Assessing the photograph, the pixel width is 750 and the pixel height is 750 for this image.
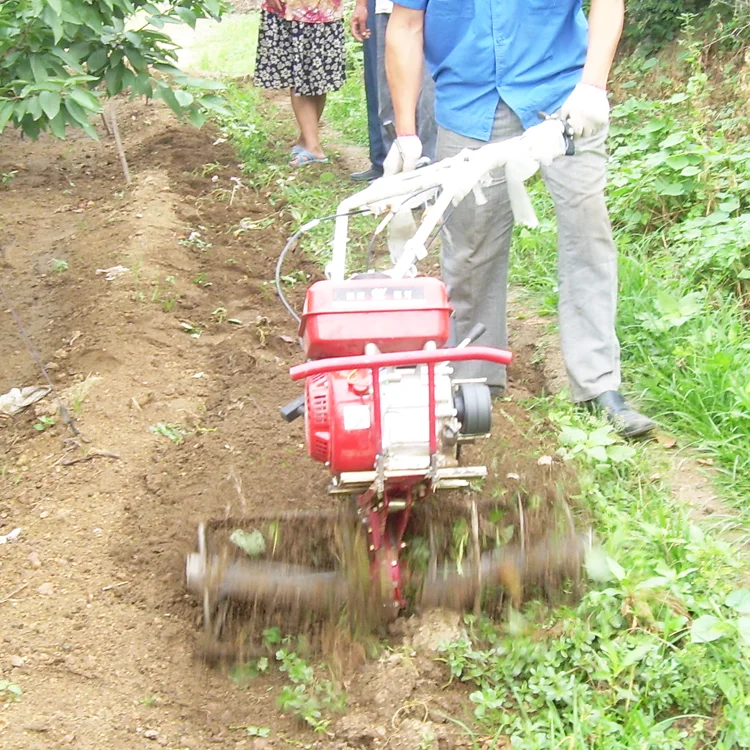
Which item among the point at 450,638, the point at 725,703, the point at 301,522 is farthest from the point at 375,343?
the point at 725,703

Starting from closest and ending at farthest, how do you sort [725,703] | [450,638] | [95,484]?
[725,703] → [450,638] → [95,484]

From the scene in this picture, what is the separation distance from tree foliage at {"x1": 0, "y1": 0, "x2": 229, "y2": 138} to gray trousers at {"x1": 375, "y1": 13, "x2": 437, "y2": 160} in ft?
3.89

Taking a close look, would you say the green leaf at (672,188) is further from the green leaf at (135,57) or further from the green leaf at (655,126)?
the green leaf at (135,57)

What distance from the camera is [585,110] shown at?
9.27ft

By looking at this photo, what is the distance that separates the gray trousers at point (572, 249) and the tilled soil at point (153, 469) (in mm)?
307

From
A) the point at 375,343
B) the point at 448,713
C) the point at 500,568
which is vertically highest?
the point at 375,343

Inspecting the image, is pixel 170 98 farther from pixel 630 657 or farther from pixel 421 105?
pixel 630 657

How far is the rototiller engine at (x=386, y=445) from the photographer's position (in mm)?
2234

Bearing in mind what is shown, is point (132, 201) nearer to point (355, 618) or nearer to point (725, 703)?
point (355, 618)

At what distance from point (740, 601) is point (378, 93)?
4.12 m

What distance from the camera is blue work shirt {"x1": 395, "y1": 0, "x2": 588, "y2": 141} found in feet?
10.1

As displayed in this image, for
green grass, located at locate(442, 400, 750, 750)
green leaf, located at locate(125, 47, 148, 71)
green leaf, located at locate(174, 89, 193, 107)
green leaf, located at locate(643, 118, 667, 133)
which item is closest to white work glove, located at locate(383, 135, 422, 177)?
green grass, located at locate(442, 400, 750, 750)

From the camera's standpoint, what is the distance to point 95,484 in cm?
324

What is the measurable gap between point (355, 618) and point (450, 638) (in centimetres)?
24
